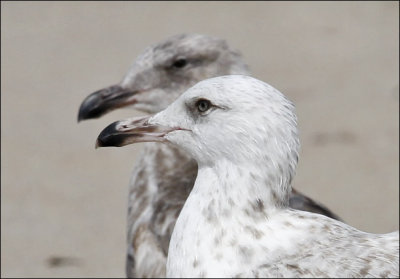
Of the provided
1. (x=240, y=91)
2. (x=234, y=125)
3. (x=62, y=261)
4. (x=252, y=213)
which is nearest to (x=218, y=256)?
(x=252, y=213)

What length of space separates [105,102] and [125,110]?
315 centimetres

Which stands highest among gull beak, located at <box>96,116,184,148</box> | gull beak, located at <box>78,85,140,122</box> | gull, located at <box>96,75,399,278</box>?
gull beak, located at <box>78,85,140,122</box>

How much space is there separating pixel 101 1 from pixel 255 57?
2.18 metres

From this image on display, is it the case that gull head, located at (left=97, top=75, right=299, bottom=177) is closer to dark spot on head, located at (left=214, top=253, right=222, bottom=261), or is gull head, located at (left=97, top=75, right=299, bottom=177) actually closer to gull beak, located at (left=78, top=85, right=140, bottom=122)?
dark spot on head, located at (left=214, top=253, right=222, bottom=261)

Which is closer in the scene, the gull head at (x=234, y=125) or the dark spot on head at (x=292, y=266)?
the dark spot on head at (x=292, y=266)

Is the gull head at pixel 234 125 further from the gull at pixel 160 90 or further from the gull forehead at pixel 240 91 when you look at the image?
the gull at pixel 160 90

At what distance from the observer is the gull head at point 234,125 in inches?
125

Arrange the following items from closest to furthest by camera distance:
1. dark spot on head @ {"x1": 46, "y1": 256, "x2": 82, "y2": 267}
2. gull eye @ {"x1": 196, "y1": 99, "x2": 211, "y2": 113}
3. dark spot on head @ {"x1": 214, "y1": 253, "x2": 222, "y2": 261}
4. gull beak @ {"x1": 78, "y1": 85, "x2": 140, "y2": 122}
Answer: dark spot on head @ {"x1": 214, "y1": 253, "x2": 222, "y2": 261}
gull eye @ {"x1": 196, "y1": 99, "x2": 211, "y2": 113}
gull beak @ {"x1": 78, "y1": 85, "x2": 140, "y2": 122}
dark spot on head @ {"x1": 46, "y1": 256, "x2": 82, "y2": 267}

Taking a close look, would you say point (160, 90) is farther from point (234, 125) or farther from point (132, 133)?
point (234, 125)

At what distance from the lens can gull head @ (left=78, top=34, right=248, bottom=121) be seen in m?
4.87

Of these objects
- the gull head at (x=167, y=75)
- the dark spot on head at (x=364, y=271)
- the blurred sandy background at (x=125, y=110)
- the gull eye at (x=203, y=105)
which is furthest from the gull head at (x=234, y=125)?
the blurred sandy background at (x=125, y=110)

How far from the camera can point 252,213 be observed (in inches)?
125

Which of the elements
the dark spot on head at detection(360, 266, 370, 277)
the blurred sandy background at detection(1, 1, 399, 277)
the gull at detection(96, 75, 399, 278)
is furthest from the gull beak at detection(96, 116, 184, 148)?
the blurred sandy background at detection(1, 1, 399, 277)

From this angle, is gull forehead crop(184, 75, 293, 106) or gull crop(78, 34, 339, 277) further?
gull crop(78, 34, 339, 277)
